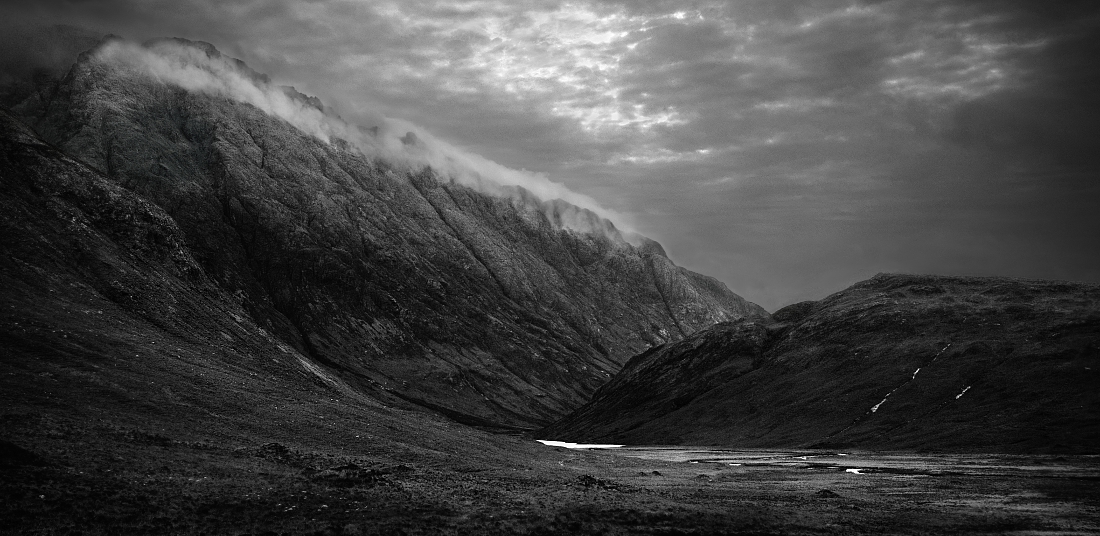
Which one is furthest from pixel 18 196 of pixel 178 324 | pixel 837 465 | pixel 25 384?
pixel 837 465

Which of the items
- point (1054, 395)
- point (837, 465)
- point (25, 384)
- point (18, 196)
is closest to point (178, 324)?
point (18, 196)

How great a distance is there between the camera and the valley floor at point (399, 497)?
1524 inches

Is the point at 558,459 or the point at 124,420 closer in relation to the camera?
the point at 124,420

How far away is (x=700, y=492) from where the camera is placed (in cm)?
6562

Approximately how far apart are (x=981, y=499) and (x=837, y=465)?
5264cm

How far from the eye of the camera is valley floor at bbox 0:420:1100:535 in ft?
127

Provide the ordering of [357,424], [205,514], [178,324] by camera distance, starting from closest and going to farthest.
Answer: [205,514]
[357,424]
[178,324]

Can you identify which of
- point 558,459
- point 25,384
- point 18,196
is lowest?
point 558,459

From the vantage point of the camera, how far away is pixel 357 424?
298ft

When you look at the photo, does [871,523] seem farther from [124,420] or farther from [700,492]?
[124,420]

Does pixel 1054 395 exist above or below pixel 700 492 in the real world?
above

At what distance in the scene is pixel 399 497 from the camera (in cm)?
4825

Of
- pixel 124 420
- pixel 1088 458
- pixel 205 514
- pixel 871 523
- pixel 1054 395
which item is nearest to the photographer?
pixel 205 514

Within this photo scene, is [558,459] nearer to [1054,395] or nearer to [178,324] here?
[178,324]
